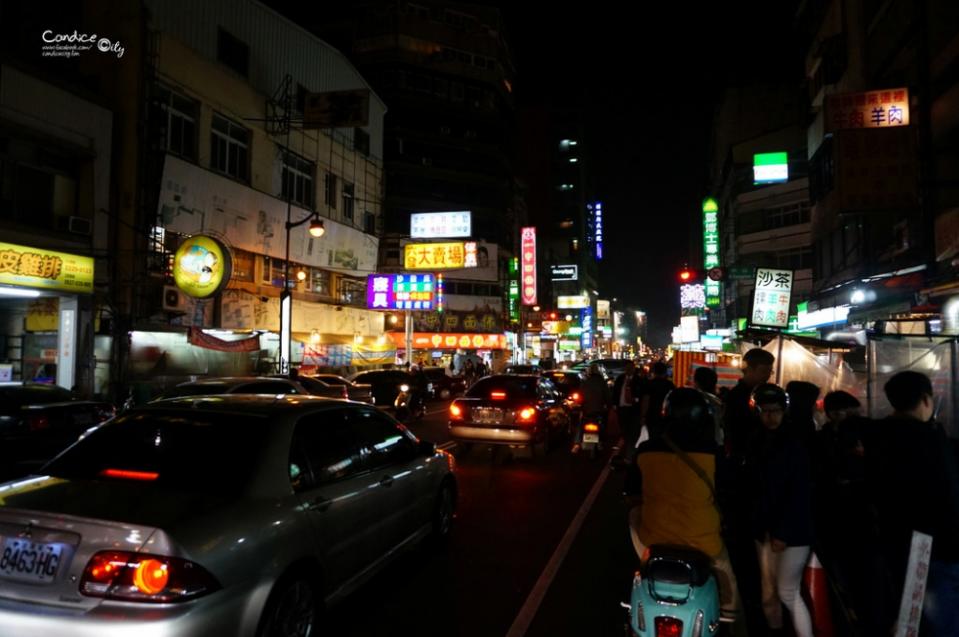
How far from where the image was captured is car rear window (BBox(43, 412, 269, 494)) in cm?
379

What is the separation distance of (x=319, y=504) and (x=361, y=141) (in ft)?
98.2

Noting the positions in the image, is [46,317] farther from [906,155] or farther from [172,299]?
[906,155]

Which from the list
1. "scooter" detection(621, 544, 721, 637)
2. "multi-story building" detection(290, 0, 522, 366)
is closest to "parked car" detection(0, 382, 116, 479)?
"scooter" detection(621, 544, 721, 637)

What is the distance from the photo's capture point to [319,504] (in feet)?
13.7

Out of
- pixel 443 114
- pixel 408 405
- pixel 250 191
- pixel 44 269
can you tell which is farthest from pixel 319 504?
pixel 443 114

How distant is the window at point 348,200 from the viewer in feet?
98.5

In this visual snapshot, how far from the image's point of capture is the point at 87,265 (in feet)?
50.5

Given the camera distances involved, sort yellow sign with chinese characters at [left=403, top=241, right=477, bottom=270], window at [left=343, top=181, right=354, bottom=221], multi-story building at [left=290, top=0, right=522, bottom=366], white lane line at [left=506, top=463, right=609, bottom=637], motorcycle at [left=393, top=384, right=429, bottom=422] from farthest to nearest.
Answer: multi-story building at [left=290, top=0, right=522, bottom=366]
yellow sign with chinese characters at [left=403, top=241, right=477, bottom=270]
window at [left=343, top=181, right=354, bottom=221]
motorcycle at [left=393, top=384, right=429, bottom=422]
white lane line at [left=506, top=463, right=609, bottom=637]

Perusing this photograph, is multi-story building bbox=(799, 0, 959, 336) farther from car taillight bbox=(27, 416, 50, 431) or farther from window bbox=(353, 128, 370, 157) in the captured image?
window bbox=(353, 128, 370, 157)

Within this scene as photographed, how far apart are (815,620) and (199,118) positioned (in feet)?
70.0

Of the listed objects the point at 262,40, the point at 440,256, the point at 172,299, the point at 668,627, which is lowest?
the point at 668,627

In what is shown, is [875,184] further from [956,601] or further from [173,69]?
[173,69]

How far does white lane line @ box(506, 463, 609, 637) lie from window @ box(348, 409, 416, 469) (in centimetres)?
162

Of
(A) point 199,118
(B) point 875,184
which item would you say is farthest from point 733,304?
(A) point 199,118
